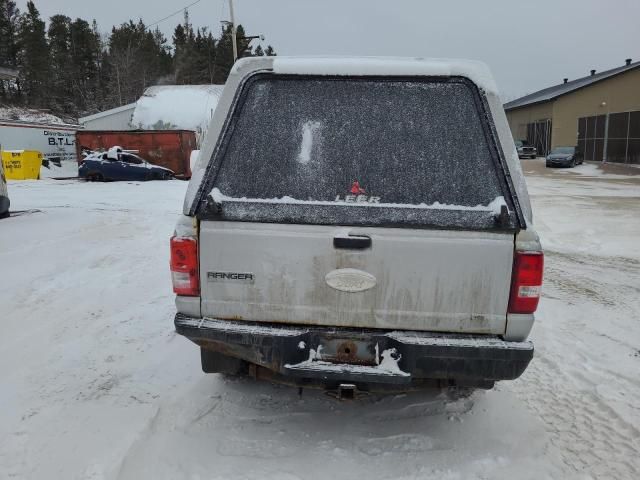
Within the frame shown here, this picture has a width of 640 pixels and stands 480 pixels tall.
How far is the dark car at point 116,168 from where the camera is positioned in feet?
72.7

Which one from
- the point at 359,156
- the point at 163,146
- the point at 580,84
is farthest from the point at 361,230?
the point at 580,84

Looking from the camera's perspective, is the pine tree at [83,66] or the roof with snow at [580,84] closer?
the roof with snow at [580,84]

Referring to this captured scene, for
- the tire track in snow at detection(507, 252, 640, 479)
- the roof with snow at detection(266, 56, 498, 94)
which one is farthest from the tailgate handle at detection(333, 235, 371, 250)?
the tire track in snow at detection(507, 252, 640, 479)

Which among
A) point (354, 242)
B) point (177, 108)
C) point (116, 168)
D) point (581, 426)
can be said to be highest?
point (177, 108)

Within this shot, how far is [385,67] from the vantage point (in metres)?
2.83

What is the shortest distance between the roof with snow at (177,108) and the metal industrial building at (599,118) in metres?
26.5

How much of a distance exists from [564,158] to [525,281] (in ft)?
111

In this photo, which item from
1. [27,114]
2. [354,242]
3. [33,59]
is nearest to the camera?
[354,242]

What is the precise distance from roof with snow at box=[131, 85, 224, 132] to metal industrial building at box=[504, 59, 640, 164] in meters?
26.5

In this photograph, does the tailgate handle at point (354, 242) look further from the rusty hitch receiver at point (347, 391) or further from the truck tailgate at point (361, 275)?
the rusty hitch receiver at point (347, 391)

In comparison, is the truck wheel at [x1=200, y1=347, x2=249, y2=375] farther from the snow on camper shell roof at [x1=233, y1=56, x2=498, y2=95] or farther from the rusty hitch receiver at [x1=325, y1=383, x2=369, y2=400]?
the snow on camper shell roof at [x1=233, y1=56, x2=498, y2=95]

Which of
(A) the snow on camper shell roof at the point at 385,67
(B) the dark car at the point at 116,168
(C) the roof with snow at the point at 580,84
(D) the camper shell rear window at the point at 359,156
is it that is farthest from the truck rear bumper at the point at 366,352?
(C) the roof with snow at the point at 580,84

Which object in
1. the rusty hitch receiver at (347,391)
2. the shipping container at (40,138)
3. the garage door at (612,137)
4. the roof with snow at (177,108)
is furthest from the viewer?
the roof with snow at (177,108)

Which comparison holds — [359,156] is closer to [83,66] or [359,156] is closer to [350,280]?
[350,280]
